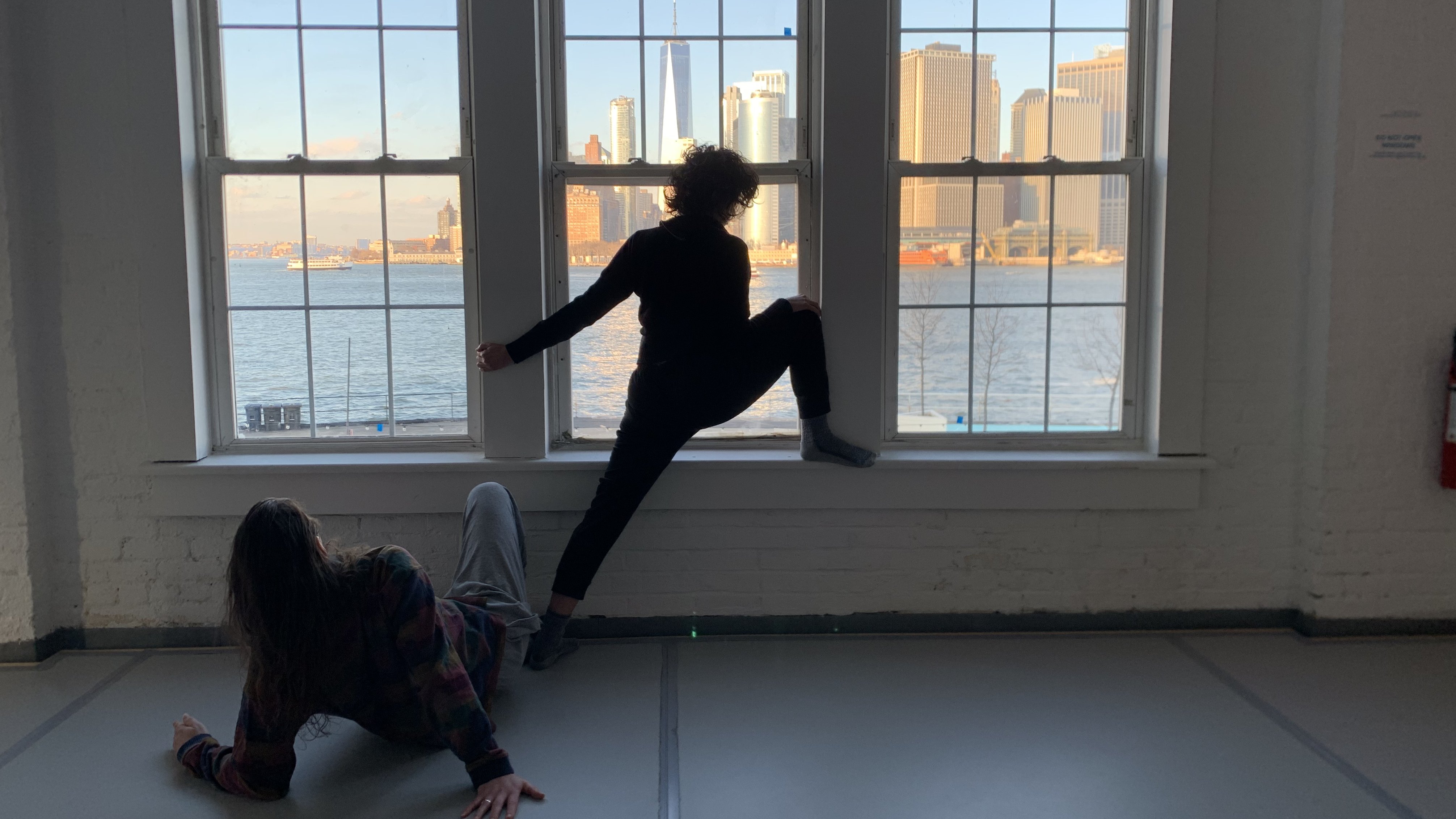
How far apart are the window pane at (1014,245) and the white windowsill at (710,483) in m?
0.59


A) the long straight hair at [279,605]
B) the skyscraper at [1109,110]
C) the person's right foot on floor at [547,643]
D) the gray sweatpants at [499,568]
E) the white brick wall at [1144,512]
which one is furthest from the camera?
the skyscraper at [1109,110]

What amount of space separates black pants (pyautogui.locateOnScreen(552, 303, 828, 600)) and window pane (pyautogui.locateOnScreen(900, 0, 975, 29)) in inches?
45.2

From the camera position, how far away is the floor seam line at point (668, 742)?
2.41 metres

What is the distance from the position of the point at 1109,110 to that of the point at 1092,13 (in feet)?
1.10

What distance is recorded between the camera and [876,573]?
3.55 meters

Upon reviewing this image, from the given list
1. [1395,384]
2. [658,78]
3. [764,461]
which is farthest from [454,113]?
[1395,384]

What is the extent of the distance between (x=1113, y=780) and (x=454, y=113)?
288 centimetres

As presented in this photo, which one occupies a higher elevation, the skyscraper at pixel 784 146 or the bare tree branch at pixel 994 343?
the skyscraper at pixel 784 146

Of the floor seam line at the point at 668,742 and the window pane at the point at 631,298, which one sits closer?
the floor seam line at the point at 668,742

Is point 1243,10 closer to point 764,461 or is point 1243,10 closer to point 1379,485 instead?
point 1379,485

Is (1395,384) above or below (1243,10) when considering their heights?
below

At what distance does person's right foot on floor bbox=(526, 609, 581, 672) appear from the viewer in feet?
10.6

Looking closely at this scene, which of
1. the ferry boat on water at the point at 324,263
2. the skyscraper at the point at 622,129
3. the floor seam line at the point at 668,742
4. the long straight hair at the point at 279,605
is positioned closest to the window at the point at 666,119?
the skyscraper at the point at 622,129

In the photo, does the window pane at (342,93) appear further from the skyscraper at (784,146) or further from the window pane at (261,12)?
the skyscraper at (784,146)
